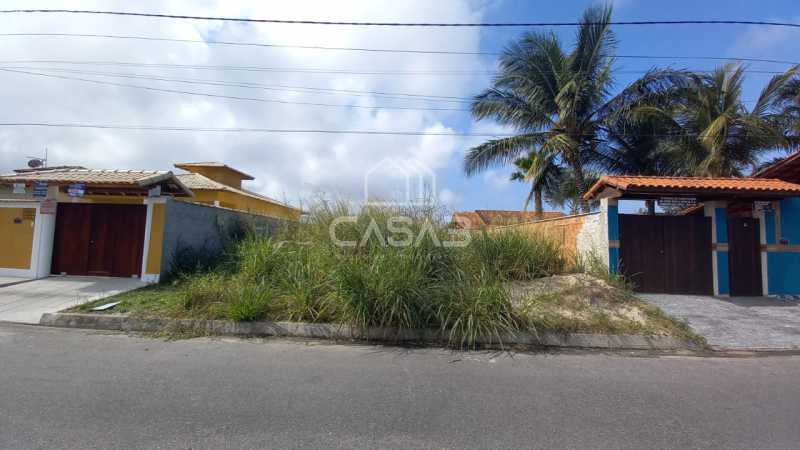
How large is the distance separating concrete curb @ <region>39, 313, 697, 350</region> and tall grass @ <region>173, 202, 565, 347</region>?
0.42ft

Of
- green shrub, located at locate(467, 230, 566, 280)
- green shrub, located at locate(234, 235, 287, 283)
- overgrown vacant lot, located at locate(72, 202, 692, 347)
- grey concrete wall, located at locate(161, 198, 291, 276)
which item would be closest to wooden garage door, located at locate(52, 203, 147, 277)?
grey concrete wall, located at locate(161, 198, 291, 276)

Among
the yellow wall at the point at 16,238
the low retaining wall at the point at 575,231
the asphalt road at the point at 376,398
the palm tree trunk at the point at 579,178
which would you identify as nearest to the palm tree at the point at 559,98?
the palm tree trunk at the point at 579,178

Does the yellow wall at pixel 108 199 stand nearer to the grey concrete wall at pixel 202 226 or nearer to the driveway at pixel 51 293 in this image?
the grey concrete wall at pixel 202 226

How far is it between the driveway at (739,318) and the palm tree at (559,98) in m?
6.65

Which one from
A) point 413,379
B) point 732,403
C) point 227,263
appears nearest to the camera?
point 732,403

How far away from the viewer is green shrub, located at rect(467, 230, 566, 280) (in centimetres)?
797

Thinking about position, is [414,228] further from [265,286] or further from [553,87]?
[553,87]

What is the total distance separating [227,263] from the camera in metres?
8.52

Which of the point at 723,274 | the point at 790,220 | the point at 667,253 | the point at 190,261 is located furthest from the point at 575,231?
the point at 190,261

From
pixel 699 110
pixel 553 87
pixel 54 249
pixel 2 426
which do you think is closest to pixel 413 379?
pixel 2 426

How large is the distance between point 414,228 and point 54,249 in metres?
9.17

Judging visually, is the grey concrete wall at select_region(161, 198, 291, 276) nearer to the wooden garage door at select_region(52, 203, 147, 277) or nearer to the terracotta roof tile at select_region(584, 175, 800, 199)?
the wooden garage door at select_region(52, 203, 147, 277)

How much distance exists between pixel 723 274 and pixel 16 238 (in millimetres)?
16471

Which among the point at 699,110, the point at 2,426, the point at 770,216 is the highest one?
the point at 699,110
